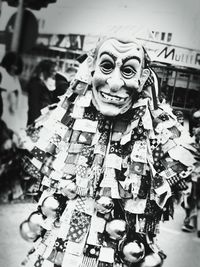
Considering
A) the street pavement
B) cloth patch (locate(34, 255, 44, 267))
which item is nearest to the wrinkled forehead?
the street pavement

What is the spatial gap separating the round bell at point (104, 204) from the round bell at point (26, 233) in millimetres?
339

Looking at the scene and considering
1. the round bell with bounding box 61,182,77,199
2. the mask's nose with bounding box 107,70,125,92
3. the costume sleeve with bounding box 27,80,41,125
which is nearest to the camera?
the mask's nose with bounding box 107,70,125,92

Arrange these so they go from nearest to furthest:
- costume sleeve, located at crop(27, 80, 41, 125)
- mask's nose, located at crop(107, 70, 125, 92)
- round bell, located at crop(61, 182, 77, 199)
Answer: mask's nose, located at crop(107, 70, 125, 92)
round bell, located at crop(61, 182, 77, 199)
costume sleeve, located at crop(27, 80, 41, 125)

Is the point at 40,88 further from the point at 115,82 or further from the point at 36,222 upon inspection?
the point at 36,222

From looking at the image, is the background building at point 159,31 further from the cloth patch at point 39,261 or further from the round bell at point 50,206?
the cloth patch at point 39,261

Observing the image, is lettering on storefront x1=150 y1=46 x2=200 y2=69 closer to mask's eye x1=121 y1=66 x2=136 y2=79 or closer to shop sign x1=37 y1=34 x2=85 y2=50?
mask's eye x1=121 y1=66 x2=136 y2=79

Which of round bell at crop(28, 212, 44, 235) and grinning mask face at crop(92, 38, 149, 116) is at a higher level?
grinning mask face at crop(92, 38, 149, 116)

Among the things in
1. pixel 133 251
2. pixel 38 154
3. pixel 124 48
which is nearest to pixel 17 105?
pixel 38 154

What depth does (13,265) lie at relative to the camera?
1.61 meters

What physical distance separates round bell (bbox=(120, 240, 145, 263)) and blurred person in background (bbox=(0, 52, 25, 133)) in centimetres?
69

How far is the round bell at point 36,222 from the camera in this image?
1.55 metres

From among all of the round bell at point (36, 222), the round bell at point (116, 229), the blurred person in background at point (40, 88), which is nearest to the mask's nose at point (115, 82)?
the blurred person in background at point (40, 88)

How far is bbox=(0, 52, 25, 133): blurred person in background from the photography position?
1620 mm

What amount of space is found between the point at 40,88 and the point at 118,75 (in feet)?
1.29
